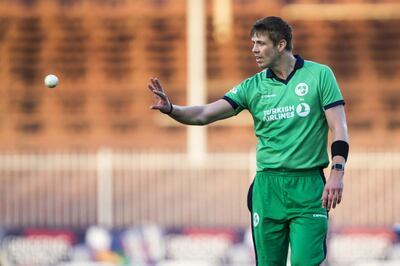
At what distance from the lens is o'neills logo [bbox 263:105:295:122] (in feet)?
20.1

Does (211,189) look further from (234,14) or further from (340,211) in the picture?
(234,14)

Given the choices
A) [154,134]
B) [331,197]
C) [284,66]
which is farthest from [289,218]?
[154,134]

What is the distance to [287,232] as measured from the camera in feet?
20.5

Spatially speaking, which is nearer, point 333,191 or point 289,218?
point 333,191

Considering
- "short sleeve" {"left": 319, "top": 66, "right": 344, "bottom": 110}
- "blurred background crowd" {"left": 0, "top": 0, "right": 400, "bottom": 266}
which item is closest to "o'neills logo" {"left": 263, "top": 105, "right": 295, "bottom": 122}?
"short sleeve" {"left": 319, "top": 66, "right": 344, "bottom": 110}

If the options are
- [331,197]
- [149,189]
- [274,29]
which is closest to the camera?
[331,197]

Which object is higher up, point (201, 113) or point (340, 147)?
point (201, 113)

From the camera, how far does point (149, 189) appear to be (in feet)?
48.5

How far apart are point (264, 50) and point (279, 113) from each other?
0.40 m

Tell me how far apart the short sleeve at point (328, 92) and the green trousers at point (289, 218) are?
0.44m

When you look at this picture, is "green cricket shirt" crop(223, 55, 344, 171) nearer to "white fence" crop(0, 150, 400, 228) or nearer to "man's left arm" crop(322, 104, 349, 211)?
"man's left arm" crop(322, 104, 349, 211)

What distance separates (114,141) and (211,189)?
2.26 meters

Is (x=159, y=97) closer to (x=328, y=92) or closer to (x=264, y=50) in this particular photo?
(x=264, y=50)

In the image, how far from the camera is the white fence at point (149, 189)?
14344mm
